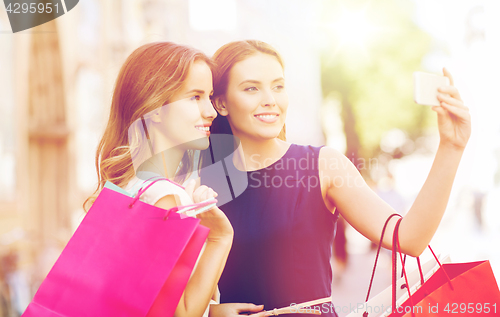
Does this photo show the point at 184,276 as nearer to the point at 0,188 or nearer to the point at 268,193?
the point at 268,193

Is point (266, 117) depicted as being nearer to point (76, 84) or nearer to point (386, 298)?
point (386, 298)

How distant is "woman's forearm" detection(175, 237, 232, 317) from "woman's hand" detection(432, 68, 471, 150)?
708mm

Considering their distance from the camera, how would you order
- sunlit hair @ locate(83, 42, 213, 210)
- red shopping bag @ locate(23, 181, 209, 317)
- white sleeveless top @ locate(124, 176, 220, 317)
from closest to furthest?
red shopping bag @ locate(23, 181, 209, 317)
white sleeveless top @ locate(124, 176, 220, 317)
sunlit hair @ locate(83, 42, 213, 210)

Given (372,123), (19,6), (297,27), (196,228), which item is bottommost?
(196,228)

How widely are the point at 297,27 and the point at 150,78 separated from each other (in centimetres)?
59

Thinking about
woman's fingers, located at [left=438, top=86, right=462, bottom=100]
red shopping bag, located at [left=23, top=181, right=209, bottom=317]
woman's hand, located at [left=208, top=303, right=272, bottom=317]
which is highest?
woman's fingers, located at [left=438, top=86, right=462, bottom=100]

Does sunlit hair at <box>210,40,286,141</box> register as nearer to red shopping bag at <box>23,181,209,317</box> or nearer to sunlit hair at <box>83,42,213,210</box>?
sunlit hair at <box>83,42,213,210</box>

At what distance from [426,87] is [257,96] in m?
0.50

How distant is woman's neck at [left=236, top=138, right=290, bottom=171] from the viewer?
1.26 m

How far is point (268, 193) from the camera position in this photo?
4.08ft

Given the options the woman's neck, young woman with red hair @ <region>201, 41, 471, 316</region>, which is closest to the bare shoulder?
young woman with red hair @ <region>201, 41, 471, 316</region>

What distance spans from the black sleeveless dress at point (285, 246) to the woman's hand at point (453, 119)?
378mm

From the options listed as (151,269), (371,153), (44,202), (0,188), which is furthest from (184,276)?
(0,188)

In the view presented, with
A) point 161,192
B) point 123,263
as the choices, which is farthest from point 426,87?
point 123,263
